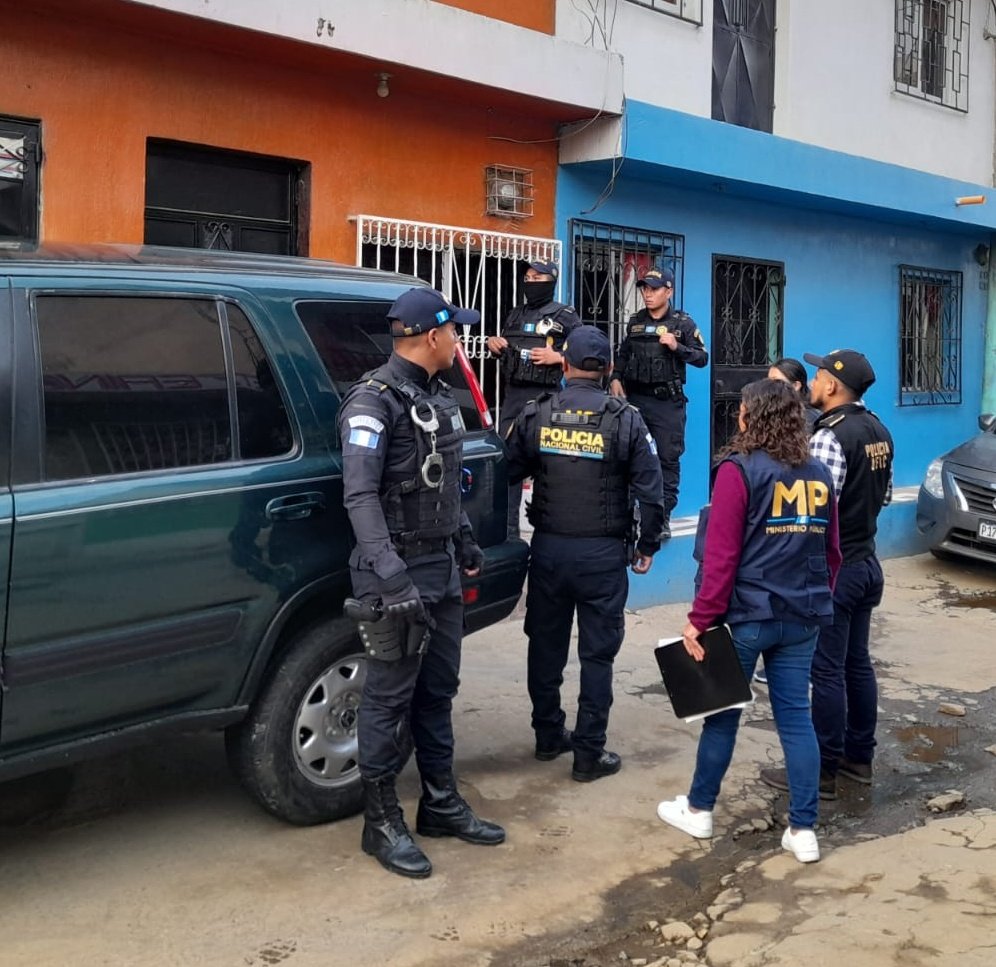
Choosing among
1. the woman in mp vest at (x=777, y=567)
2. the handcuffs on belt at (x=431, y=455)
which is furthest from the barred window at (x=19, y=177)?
the woman in mp vest at (x=777, y=567)

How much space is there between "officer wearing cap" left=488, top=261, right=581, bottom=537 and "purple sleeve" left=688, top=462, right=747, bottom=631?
278 centimetres

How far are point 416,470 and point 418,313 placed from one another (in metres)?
0.51

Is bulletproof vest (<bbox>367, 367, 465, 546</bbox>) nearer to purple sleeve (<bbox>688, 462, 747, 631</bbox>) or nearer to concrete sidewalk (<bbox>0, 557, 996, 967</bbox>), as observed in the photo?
purple sleeve (<bbox>688, 462, 747, 631</bbox>)

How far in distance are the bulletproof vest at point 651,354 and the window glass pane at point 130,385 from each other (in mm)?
4271

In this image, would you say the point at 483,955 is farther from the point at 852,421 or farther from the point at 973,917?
the point at 852,421

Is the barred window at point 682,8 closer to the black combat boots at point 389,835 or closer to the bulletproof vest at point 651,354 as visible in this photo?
the bulletproof vest at point 651,354

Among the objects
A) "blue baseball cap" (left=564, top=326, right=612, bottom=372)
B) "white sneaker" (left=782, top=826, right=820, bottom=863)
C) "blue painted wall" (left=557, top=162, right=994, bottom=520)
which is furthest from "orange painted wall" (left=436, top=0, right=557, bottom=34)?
"white sneaker" (left=782, top=826, right=820, bottom=863)

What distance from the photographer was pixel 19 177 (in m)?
5.91

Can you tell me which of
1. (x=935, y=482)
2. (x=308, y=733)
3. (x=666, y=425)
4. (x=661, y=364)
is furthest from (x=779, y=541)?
(x=935, y=482)

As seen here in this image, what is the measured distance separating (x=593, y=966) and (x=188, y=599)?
156cm

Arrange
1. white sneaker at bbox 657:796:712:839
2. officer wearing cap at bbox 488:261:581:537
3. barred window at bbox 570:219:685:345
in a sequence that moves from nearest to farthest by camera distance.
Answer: white sneaker at bbox 657:796:712:839
officer wearing cap at bbox 488:261:581:537
barred window at bbox 570:219:685:345

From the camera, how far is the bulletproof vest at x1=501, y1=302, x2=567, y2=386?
6.81m

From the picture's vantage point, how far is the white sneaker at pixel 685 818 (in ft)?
13.8

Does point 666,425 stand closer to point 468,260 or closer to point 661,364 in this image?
point 661,364
